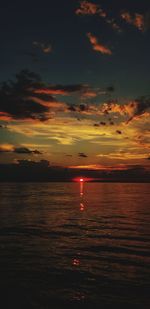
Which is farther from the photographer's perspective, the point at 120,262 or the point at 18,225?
the point at 18,225

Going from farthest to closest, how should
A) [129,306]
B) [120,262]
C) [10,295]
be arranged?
[120,262], [10,295], [129,306]

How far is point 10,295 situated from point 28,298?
1107 mm

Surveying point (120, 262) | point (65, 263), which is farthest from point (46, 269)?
point (120, 262)

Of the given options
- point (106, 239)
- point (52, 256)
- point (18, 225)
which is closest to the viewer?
point (52, 256)

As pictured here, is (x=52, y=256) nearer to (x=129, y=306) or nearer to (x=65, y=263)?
(x=65, y=263)

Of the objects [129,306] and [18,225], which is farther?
[18,225]

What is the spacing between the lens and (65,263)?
24.5 metres

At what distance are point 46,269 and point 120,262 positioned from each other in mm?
5334

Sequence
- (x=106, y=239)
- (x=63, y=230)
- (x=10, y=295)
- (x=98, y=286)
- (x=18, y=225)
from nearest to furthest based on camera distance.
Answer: (x=10, y=295)
(x=98, y=286)
(x=106, y=239)
(x=63, y=230)
(x=18, y=225)

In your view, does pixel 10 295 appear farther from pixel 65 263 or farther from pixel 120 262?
pixel 120 262

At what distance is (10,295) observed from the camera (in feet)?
58.1

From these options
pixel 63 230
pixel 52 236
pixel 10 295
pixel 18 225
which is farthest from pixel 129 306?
pixel 18 225

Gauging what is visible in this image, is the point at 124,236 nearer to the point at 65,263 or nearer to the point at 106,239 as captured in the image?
the point at 106,239

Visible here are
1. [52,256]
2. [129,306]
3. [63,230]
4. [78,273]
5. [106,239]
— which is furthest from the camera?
[63,230]
